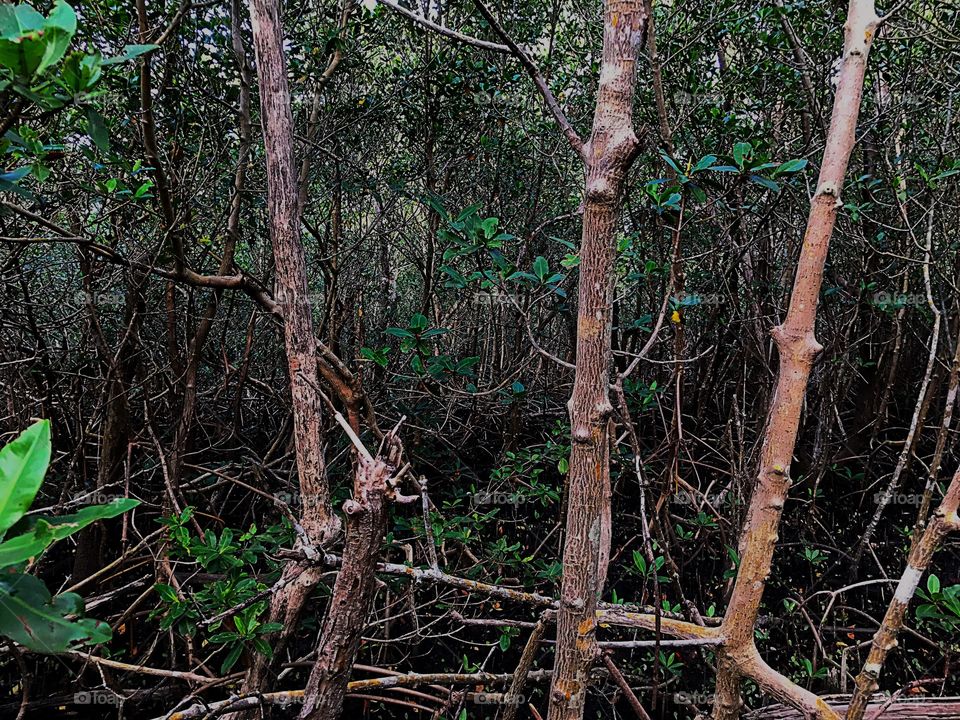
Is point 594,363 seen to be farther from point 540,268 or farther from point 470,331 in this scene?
point 470,331

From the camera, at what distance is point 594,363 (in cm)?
112

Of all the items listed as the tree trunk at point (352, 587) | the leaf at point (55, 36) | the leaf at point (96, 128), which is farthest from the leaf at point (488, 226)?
the leaf at point (55, 36)

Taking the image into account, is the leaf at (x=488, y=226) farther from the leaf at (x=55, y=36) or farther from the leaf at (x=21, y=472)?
the leaf at (x=21, y=472)

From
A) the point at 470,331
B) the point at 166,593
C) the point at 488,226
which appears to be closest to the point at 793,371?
the point at 488,226

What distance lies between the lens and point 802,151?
121 inches

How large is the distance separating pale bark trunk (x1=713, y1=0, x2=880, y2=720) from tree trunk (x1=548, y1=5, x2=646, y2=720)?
0.38m

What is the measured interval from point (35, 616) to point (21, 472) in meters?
0.18

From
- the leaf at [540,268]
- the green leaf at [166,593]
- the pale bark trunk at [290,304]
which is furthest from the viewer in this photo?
the leaf at [540,268]

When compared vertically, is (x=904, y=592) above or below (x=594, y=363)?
below

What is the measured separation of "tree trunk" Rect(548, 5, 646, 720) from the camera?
3.43 ft

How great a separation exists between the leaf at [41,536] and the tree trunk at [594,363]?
29.7 inches

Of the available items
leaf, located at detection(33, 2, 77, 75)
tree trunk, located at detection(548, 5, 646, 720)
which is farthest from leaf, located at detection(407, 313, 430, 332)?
Result: leaf, located at detection(33, 2, 77, 75)

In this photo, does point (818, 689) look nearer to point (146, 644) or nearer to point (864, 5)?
point (864, 5)

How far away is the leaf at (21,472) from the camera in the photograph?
75 cm
